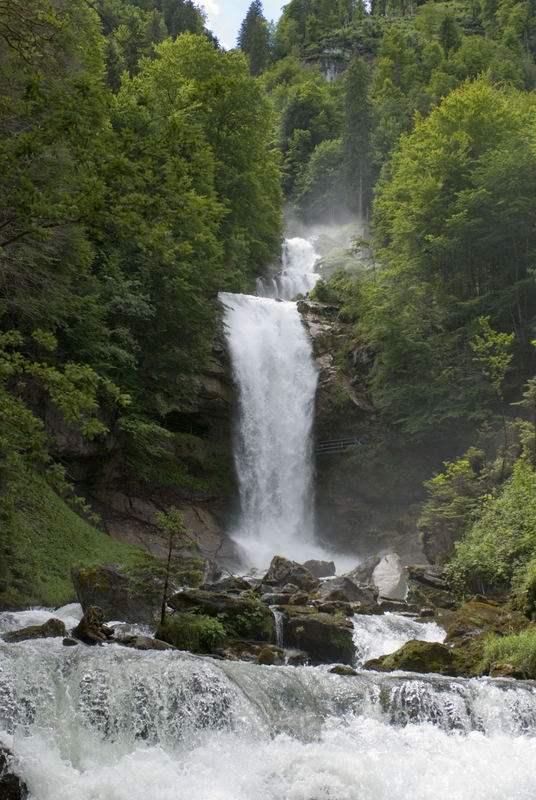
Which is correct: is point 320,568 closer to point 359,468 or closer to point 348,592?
point 348,592

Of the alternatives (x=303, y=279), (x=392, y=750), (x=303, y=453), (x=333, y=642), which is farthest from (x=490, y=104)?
(x=392, y=750)

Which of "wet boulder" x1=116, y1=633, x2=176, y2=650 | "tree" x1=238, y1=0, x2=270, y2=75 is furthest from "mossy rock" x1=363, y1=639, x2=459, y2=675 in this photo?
"tree" x1=238, y1=0, x2=270, y2=75

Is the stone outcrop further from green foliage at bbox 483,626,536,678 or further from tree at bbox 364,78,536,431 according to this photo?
green foliage at bbox 483,626,536,678

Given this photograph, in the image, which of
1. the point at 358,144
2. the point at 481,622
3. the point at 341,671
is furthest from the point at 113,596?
the point at 358,144

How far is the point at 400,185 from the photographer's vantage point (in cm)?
2641

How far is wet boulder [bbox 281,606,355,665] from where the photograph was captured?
10.2 meters

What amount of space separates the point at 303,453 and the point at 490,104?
625 inches

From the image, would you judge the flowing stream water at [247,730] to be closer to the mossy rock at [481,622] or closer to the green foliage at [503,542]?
the mossy rock at [481,622]

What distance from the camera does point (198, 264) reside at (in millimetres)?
21047

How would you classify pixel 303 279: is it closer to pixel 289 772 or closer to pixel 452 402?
pixel 452 402

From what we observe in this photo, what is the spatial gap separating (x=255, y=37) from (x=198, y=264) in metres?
65.0

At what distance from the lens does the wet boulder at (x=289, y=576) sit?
1491 centimetres

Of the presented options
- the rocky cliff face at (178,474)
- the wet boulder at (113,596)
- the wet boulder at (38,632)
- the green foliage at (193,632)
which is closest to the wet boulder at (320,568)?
the rocky cliff face at (178,474)

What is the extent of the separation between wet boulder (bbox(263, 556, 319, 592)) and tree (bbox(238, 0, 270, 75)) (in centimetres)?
6952
